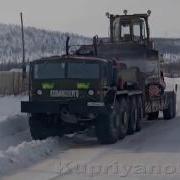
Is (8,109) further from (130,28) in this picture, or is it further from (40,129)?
(40,129)

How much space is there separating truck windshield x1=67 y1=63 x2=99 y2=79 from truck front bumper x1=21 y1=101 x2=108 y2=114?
702mm

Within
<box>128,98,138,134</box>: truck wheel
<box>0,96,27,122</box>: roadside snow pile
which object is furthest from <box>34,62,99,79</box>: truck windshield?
<box>128,98,138,134</box>: truck wheel

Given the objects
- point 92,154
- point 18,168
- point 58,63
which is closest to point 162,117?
point 58,63

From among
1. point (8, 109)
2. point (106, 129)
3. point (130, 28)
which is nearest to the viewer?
point (106, 129)

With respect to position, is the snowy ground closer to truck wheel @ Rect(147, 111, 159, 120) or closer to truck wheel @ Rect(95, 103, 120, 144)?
truck wheel @ Rect(95, 103, 120, 144)

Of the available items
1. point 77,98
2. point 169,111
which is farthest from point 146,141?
point 169,111

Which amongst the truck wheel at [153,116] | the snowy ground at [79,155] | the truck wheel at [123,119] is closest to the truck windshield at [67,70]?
the truck wheel at [123,119]

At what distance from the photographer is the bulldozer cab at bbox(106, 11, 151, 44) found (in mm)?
22875

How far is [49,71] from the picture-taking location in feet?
52.2

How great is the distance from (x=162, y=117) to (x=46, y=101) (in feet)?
31.6

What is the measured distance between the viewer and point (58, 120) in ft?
52.5

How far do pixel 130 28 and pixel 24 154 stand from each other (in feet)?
38.4

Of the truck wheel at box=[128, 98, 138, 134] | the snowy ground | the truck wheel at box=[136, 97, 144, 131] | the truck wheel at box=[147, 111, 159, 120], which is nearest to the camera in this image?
the snowy ground

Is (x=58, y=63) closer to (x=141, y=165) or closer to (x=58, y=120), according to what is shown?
(x=58, y=120)
